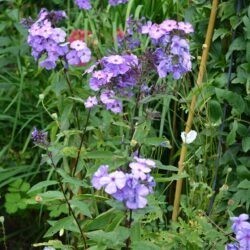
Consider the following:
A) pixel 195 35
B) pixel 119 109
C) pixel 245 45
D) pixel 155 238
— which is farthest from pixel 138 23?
pixel 155 238

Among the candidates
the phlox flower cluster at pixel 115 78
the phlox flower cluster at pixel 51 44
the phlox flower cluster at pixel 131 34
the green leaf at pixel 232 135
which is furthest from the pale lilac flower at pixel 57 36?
the green leaf at pixel 232 135

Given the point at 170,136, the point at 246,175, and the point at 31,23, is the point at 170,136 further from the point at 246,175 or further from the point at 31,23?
the point at 31,23

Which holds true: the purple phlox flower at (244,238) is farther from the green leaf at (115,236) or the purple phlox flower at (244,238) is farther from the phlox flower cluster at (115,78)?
the phlox flower cluster at (115,78)

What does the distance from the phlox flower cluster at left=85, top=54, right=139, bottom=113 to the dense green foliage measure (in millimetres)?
51

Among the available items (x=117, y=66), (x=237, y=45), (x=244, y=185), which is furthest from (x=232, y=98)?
(x=117, y=66)

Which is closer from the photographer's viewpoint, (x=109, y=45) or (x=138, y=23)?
(x=138, y=23)

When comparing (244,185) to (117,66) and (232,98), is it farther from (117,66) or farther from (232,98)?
(117,66)

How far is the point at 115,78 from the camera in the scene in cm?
189

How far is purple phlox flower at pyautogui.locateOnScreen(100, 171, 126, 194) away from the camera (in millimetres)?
1473

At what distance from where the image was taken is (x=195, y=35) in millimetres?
2631

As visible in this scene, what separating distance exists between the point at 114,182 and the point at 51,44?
2.23 ft

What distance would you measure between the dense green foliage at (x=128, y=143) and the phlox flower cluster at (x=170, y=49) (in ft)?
0.21

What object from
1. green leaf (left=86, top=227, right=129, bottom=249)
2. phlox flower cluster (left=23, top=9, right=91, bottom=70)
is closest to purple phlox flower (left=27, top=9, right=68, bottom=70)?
phlox flower cluster (left=23, top=9, right=91, bottom=70)

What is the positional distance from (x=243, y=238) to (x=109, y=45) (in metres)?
1.71
